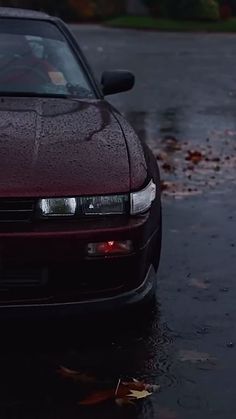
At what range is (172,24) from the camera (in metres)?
45.9

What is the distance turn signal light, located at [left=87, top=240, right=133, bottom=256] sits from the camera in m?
4.02

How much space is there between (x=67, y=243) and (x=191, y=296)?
1449 millimetres

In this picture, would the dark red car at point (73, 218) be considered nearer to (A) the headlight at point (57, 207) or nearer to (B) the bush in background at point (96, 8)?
(A) the headlight at point (57, 207)

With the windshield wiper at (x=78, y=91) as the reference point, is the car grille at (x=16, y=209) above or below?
above

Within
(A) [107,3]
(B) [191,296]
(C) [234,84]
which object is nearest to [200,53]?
(C) [234,84]

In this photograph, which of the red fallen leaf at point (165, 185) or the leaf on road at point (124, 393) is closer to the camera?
the leaf on road at point (124, 393)

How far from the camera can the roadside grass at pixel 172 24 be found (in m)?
44.0

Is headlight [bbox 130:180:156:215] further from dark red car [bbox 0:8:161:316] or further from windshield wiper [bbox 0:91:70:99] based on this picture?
windshield wiper [bbox 0:91:70:99]

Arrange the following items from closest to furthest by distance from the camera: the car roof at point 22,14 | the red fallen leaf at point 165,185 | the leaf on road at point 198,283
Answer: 1. the leaf on road at point 198,283
2. the car roof at point 22,14
3. the red fallen leaf at point 165,185

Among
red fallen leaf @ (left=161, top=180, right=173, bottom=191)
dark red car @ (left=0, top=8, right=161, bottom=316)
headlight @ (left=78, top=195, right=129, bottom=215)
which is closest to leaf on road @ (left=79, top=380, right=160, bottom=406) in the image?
dark red car @ (left=0, top=8, right=161, bottom=316)

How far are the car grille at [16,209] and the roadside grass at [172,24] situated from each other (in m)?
40.4

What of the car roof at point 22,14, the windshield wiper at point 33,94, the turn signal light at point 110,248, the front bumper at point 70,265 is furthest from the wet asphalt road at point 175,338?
the car roof at point 22,14

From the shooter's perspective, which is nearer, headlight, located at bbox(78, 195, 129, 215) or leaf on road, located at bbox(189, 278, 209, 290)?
headlight, located at bbox(78, 195, 129, 215)

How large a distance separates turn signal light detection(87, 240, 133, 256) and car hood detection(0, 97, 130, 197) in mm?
223
